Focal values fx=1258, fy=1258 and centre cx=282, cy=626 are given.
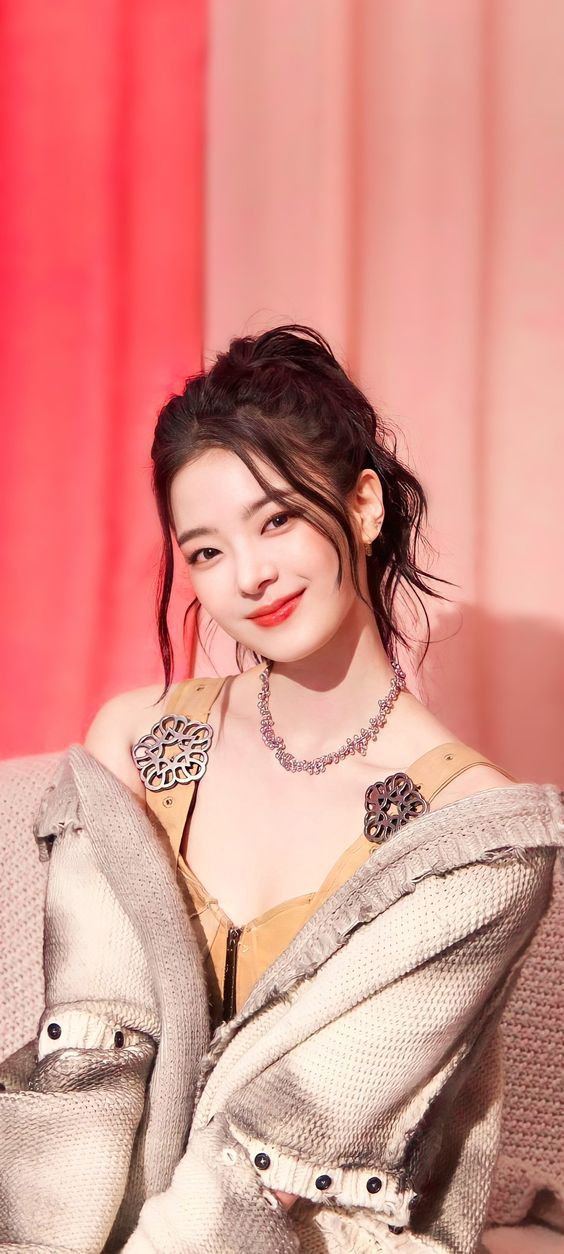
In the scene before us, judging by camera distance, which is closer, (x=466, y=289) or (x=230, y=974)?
(x=230, y=974)

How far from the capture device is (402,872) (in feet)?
3.48

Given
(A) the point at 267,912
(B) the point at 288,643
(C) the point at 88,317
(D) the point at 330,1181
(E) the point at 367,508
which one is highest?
(C) the point at 88,317

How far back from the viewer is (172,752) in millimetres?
1339

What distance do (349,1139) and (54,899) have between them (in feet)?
1.22

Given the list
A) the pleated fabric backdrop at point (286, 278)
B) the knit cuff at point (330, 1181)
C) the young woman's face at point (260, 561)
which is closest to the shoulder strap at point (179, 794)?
the young woman's face at point (260, 561)

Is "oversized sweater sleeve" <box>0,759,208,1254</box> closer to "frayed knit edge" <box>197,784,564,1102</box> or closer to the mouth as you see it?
"frayed knit edge" <box>197,784,564,1102</box>

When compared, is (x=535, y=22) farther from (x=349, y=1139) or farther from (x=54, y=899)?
(x=349, y=1139)

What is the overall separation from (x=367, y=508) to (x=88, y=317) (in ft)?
3.68

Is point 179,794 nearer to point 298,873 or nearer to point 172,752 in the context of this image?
point 172,752

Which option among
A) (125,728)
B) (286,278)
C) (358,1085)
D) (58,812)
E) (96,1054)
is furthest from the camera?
(286,278)

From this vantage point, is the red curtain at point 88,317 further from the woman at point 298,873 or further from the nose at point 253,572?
the nose at point 253,572

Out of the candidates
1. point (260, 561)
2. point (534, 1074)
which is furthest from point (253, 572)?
point (534, 1074)

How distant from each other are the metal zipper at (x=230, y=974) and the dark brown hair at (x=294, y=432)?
0.36 m

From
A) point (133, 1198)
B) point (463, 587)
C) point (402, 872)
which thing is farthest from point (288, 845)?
point (463, 587)
